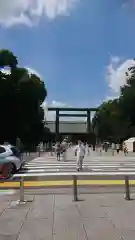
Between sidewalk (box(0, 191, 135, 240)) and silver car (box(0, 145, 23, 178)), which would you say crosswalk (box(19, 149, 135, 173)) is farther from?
sidewalk (box(0, 191, 135, 240))

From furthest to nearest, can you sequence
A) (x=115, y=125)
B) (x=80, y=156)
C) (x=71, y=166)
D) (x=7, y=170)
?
1. (x=115, y=125)
2. (x=71, y=166)
3. (x=80, y=156)
4. (x=7, y=170)

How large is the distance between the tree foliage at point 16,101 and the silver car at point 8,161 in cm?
3891

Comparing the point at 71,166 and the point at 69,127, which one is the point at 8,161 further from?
the point at 69,127

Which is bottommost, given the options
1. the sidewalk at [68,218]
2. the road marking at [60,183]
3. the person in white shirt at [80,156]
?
the sidewalk at [68,218]

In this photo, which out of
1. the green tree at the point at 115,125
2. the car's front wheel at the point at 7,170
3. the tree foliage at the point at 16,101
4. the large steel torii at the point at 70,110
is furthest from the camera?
the large steel torii at the point at 70,110

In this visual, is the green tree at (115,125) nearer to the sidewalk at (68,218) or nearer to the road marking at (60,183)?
the road marking at (60,183)

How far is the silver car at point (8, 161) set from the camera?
62.7ft

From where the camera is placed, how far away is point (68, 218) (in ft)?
30.2

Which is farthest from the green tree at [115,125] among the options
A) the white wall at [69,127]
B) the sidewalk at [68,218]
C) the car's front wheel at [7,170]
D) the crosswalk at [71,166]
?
the sidewalk at [68,218]

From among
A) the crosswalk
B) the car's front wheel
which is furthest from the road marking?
the crosswalk

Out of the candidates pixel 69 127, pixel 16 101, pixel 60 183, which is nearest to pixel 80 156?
pixel 60 183

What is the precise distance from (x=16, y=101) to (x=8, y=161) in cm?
4292

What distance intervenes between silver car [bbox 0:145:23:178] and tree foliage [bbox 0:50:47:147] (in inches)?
1532

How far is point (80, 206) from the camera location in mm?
10852
